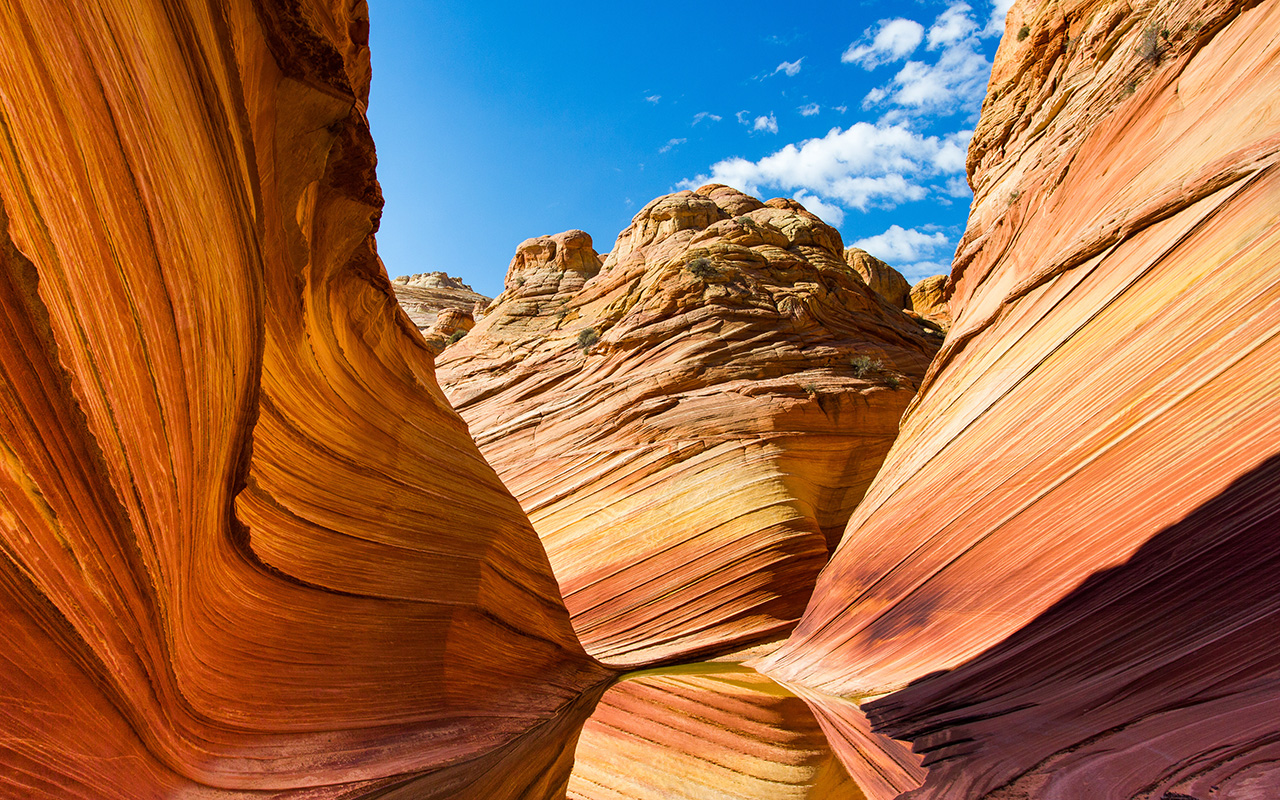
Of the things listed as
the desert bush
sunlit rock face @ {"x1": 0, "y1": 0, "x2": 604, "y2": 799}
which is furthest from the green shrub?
sunlit rock face @ {"x1": 0, "y1": 0, "x2": 604, "y2": 799}

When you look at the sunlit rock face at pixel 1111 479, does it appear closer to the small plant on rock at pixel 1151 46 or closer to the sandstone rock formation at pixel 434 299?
the small plant on rock at pixel 1151 46

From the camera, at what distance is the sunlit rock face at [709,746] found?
647 cm

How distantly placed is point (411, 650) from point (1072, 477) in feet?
19.0

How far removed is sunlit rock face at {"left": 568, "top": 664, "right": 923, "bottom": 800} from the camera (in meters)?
6.47

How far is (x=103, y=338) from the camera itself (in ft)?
7.96

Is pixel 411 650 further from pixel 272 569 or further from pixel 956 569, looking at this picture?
pixel 956 569

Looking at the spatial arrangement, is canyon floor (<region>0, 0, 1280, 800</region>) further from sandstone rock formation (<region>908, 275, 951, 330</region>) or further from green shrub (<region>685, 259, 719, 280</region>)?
sandstone rock formation (<region>908, 275, 951, 330</region>)

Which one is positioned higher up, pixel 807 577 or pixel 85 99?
pixel 85 99

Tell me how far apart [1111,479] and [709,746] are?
504 centimetres

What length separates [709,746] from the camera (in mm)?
7117

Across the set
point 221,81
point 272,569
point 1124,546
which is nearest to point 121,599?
point 272,569

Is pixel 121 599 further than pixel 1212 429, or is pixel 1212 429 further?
pixel 1212 429

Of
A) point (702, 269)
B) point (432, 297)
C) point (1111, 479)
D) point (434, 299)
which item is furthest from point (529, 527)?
point (432, 297)

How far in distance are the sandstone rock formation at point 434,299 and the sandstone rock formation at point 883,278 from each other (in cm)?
1848
